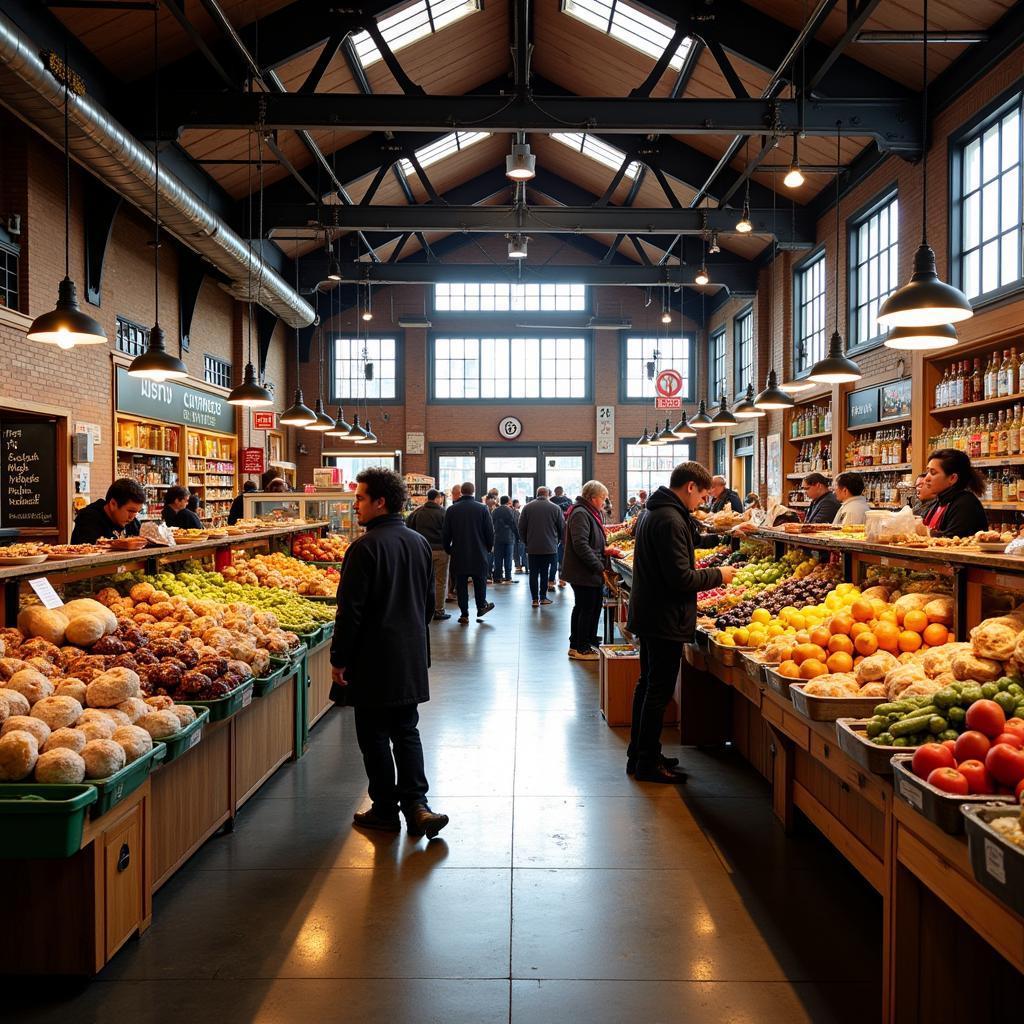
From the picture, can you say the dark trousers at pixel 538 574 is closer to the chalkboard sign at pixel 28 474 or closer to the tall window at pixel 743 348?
the tall window at pixel 743 348

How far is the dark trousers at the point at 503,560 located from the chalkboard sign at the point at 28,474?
878 cm

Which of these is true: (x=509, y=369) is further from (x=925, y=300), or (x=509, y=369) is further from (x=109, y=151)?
(x=925, y=300)

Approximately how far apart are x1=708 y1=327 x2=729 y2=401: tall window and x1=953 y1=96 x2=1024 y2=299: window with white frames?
964 cm

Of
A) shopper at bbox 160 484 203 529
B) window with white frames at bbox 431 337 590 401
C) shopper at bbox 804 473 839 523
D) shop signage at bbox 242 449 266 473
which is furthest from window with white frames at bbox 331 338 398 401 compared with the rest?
shopper at bbox 804 473 839 523

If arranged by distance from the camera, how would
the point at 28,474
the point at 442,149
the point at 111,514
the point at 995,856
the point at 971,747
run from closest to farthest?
the point at 995,856
the point at 971,747
the point at 111,514
the point at 28,474
the point at 442,149

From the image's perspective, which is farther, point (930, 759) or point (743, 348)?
point (743, 348)

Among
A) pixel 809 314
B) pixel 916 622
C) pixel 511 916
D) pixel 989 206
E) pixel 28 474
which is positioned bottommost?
pixel 511 916

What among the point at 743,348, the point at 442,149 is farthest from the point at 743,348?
the point at 442,149

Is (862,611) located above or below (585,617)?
above

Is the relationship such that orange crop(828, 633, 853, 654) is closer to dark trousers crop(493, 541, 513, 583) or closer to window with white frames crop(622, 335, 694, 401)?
dark trousers crop(493, 541, 513, 583)

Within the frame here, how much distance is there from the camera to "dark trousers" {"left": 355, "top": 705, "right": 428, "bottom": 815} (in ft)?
13.8

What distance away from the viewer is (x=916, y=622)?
3.68 m

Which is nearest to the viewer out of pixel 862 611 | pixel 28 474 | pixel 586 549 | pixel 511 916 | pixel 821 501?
pixel 511 916

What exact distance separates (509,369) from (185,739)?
1756 cm
